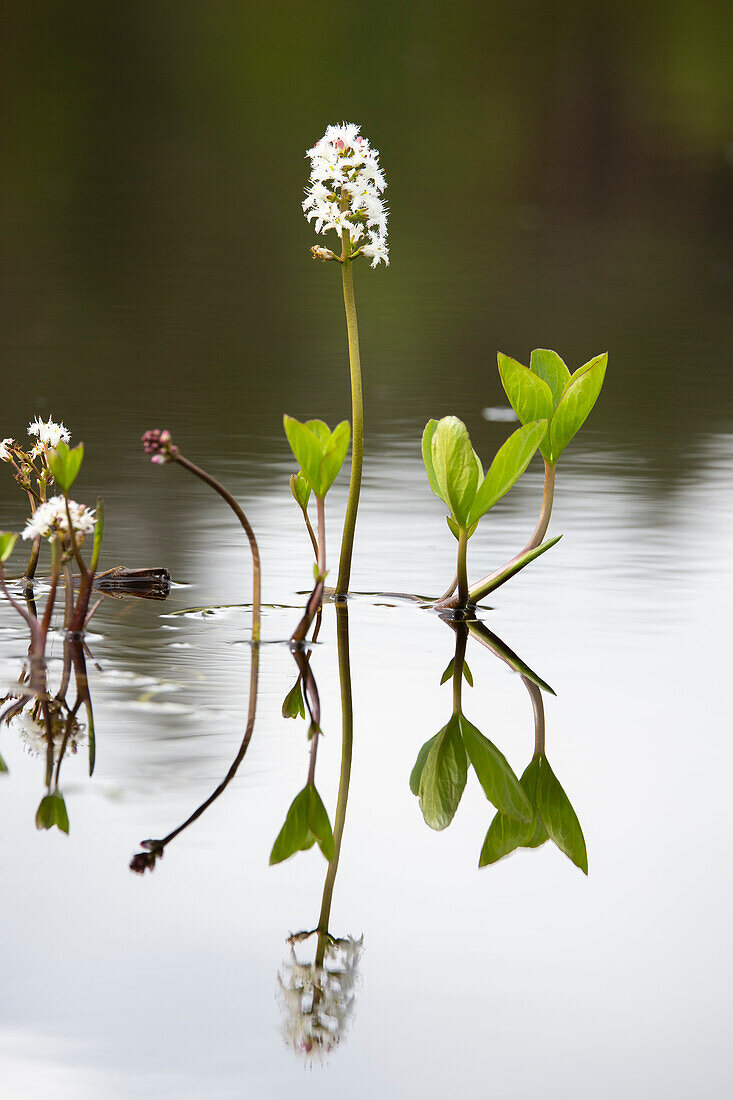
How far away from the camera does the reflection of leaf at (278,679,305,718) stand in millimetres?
1432

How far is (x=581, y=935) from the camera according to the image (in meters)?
1.01

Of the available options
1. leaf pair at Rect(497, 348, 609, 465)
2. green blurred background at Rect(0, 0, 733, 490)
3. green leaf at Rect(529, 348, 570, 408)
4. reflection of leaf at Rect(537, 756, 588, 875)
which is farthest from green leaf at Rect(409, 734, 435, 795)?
green blurred background at Rect(0, 0, 733, 490)

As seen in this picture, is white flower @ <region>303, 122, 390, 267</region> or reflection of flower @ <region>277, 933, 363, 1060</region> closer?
reflection of flower @ <region>277, 933, 363, 1060</region>

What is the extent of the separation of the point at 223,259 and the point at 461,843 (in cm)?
631

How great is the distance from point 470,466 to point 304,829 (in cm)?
68

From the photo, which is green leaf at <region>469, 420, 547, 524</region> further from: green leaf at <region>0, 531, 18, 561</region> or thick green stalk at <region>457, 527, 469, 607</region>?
green leaf at <region>0, 531, 18, 561</region>

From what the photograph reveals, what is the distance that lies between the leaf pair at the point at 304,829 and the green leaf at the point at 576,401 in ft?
2.47

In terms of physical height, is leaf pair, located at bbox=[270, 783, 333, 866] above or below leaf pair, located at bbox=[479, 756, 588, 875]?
above

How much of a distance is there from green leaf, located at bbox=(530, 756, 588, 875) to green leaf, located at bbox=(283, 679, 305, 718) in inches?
9.9

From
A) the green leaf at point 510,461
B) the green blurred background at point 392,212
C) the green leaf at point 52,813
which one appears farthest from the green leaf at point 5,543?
the green blurred background at point 392,212

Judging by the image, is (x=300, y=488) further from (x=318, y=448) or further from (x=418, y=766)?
(x=418, y=766)

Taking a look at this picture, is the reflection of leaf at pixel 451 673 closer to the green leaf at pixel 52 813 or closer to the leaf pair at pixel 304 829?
the leaf pair at pixel 304 829

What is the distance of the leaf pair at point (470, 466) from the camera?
5.70ft

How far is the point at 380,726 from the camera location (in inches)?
55.5
